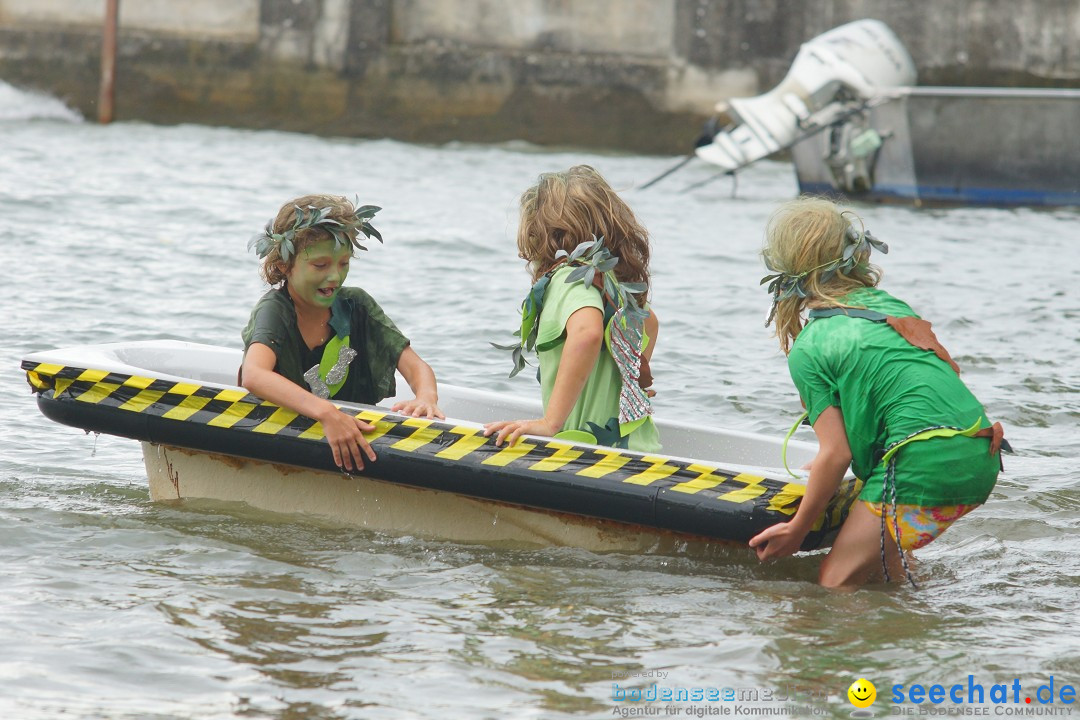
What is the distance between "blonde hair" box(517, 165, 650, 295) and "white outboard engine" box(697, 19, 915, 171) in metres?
10.9

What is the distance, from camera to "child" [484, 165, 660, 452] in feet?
13.7

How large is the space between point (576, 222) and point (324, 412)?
0.98 meters

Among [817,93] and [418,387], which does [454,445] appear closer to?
[418,387]

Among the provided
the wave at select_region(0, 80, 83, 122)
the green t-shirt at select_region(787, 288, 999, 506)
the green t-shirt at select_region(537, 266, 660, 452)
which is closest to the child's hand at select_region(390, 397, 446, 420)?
the green t-shirt at select_region(537, 266, 660, 452)

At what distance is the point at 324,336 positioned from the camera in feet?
15.3

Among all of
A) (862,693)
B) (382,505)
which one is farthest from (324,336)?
(862,693)

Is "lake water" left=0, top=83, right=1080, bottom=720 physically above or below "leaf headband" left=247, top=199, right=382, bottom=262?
below

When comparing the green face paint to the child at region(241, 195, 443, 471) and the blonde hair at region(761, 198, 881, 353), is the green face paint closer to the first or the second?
the child at region(241, 195, 443, 471)

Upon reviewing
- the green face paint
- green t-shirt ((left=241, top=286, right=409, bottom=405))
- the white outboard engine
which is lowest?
green t-shirt ((left=241, top=286, right=409, bottom=405))

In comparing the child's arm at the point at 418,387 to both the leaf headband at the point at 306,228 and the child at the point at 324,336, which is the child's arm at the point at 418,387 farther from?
the leaf headband at the point at 306,228

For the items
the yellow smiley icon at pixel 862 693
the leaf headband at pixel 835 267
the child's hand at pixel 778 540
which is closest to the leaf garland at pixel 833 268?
A: the leaf headband at pixel 835 267

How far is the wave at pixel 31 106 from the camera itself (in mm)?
20656

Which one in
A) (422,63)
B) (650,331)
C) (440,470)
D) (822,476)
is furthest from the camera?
(422,63)

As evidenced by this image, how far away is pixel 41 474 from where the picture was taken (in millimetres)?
5180
